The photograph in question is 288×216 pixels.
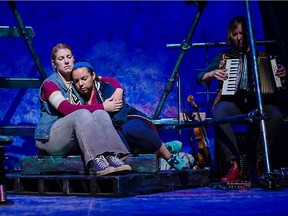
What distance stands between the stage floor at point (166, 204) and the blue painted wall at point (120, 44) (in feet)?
7.67

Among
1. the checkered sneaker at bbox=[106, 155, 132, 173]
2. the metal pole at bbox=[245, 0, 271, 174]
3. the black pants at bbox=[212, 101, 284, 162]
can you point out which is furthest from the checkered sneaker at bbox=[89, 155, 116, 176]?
the black pants at bbox=[212, 101, 284, 162]

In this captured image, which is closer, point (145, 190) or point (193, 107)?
point (145, 190)

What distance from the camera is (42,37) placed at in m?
6.46

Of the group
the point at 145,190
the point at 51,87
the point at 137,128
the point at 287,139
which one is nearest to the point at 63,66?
the point at 51,87

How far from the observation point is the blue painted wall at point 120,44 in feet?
21.2

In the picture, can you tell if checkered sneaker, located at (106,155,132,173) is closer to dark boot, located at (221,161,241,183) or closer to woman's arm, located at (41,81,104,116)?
woman's arm, located at (41,81,104,116)

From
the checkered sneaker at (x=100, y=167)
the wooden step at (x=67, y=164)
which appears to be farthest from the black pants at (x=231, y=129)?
the checkered sneaker at (x=100, y=167)

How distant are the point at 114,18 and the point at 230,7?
1.31 m

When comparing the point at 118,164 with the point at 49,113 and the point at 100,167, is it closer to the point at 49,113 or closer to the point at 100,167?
the point at 100,167

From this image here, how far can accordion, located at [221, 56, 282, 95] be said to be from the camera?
5.29m

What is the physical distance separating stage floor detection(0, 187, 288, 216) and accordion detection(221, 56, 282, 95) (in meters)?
1.28

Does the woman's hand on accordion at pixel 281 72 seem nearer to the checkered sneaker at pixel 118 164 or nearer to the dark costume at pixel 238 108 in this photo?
the dark costume at pixel 238 108

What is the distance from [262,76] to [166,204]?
7.41 feet

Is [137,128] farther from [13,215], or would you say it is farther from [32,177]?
[13,215]
